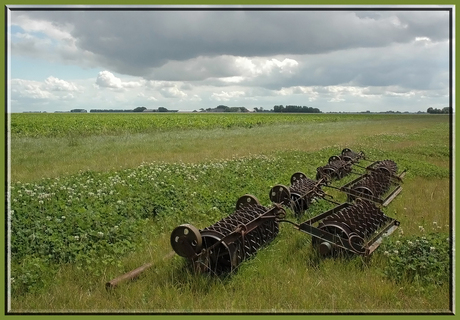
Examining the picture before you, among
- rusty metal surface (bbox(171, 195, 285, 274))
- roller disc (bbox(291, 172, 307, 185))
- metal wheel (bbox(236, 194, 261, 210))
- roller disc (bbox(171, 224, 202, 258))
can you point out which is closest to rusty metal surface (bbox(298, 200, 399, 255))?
rusty metal surface (bbox(171, 195, 285, 274))

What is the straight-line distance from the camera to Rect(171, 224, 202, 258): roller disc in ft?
17.5

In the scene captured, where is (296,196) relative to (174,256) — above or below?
above

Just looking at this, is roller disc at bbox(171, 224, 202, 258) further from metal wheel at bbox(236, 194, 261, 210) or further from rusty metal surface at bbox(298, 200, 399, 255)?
metal wheel at bbox(236, 194, 261, 210)

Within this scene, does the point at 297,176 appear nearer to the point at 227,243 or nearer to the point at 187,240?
the point at 227,243

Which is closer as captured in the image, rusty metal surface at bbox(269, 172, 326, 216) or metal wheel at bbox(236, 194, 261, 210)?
metal wheel at bbox(236, 194, 261, 210)

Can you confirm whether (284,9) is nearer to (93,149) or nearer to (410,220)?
(410,220)

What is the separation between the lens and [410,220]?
8.46 meters

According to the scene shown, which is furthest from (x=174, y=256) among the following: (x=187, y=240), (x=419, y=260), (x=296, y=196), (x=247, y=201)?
(x=419, y=260)

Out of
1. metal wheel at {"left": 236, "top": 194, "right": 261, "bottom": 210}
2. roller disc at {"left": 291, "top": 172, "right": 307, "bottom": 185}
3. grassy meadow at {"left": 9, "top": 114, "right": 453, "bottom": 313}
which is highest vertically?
roller disc at {"left": 291, "top": 172, "right": 307, "bottom": 185}

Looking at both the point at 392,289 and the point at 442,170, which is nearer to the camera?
the point at 392,289

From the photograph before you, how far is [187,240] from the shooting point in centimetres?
543

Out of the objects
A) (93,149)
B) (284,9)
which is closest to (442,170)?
(284,9)

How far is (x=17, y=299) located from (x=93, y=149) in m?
12.1

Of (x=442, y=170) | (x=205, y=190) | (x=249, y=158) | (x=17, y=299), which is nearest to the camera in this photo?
(x=17, y=299)
